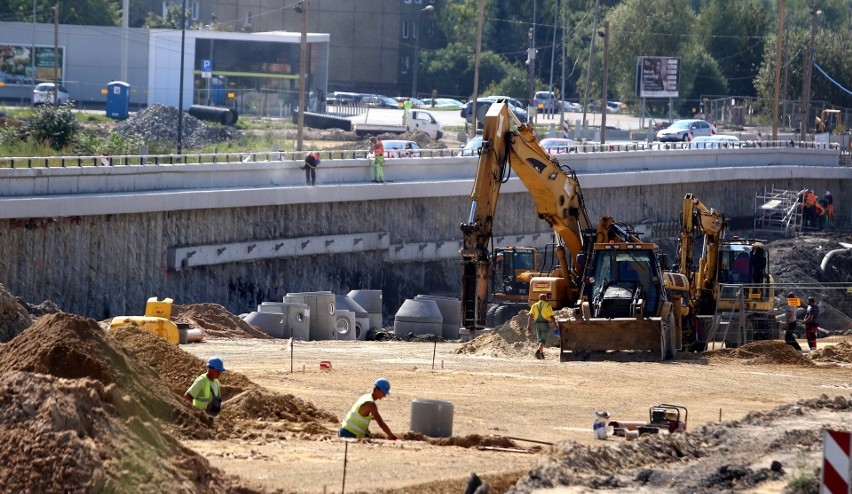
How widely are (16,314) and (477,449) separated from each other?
10.5 metres

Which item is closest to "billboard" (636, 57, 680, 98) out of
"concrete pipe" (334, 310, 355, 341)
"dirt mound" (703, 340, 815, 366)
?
"concrete pipe" (334, 310, 355, 341)

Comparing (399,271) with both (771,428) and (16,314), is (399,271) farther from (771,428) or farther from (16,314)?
(771,428)

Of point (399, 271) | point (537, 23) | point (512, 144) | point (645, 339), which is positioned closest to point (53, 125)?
point (399, 271)

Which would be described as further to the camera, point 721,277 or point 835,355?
point 721,277

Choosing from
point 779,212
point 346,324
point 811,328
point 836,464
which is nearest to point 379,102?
point 779,212

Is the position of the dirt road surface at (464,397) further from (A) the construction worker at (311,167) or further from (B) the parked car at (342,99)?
(B) the parked car at (342,99)

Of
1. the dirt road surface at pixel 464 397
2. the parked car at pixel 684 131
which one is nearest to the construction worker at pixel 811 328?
the dirt road surface at pixel 464 397

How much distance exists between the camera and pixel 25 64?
7481 centimetres

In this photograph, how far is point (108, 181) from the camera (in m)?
33.2

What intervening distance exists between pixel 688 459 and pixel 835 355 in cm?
1430

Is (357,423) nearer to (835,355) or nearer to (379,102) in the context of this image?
(835,355)

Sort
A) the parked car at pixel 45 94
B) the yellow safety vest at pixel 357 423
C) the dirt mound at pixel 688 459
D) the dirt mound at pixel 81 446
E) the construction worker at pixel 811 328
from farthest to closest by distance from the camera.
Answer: the parked car at pixel 45 94 < the construction worker at pixel 811 328 < the yellow safety vest at pixel 357 423 < the dirt mound at pixel 688 459 < the dirt mound at pixel 81 446

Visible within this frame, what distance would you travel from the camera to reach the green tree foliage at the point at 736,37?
94.6 m

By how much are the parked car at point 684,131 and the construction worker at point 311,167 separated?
3198 centimetres
